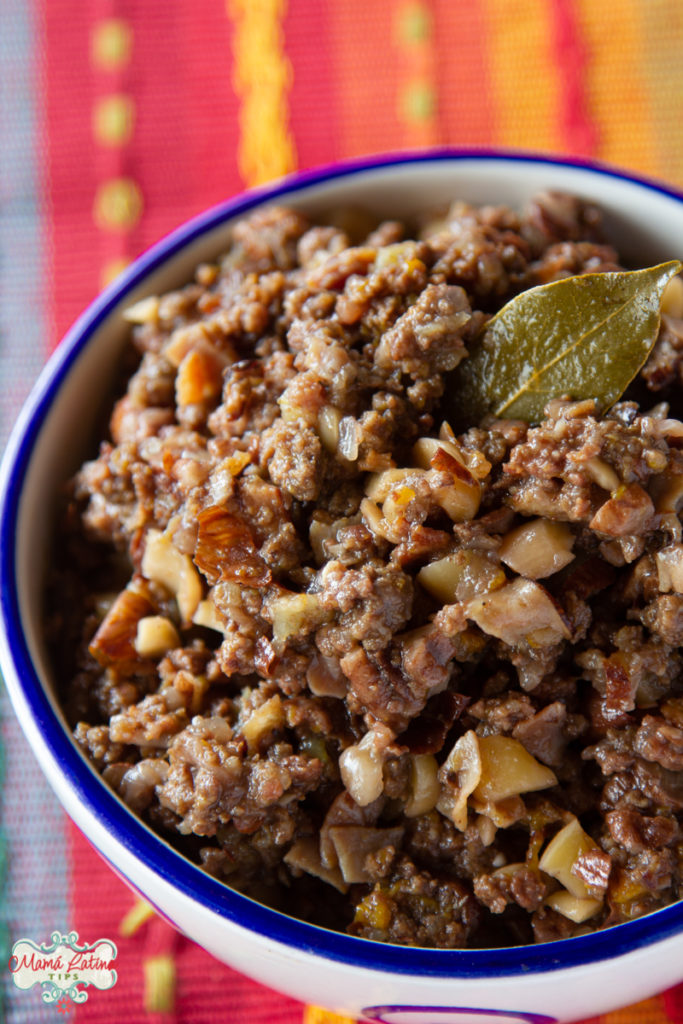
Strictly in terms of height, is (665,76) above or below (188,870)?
above

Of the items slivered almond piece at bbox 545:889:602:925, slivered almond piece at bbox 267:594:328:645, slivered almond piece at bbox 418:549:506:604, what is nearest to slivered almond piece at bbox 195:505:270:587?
slivered almond piece at bbox 267:594:328:645

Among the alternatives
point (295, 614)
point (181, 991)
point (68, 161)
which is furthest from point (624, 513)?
point (68, 161)

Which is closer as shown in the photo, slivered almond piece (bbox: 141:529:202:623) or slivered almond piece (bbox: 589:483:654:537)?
slivered almond piece (bbox: 589:483:654:537)

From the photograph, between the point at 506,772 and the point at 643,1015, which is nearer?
the point at 506,772

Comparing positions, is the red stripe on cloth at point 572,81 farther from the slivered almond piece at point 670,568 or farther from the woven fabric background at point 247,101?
the slivered almond piece at point 670,568

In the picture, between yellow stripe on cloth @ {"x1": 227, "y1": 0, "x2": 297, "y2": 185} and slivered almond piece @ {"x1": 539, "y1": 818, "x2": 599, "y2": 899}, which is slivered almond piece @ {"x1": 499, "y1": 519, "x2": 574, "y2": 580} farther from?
yellow stripe on cloth @ {"x1": 227, "y1": 0, "x2": 297, "y2": 185}

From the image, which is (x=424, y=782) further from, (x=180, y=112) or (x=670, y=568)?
(x=180, y=112)
